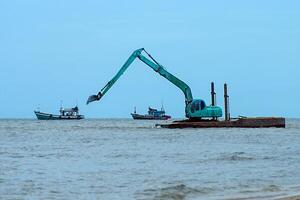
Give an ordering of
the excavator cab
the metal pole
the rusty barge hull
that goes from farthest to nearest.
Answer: the rusty barge hull → the metal pole → the excavator cab

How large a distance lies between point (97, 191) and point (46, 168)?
680cm

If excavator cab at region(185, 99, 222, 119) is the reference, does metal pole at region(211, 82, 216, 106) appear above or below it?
above

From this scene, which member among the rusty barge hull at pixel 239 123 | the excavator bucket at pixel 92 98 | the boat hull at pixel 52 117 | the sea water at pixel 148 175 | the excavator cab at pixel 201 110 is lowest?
→ the sea water at pixel 148 175

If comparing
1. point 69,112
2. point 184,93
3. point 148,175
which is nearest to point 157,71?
point 184,93

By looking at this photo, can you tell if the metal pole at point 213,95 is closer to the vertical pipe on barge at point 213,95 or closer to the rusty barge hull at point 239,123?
the vertical pipe on barge at point 213,95

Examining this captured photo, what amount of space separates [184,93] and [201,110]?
4.14m

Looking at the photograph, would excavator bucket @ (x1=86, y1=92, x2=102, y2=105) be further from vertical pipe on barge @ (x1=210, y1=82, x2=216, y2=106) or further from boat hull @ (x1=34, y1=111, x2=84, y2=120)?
boat hull @ (x1=34, y1=111, x2=84, y2=120)

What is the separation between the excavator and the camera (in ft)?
209

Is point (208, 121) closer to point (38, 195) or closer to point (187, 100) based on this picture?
point (187, 100)

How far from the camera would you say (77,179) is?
793 inches

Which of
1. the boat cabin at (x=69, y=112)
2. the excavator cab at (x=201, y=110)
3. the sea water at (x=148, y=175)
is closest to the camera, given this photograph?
the sea water at (x=148, y=175)

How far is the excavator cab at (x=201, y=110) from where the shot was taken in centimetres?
6353

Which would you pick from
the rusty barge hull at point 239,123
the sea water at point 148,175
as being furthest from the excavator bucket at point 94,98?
the sea water at point 148,175

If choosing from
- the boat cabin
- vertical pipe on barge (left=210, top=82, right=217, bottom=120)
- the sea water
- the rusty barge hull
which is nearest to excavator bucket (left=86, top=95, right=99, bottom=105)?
the rusty barge hull
